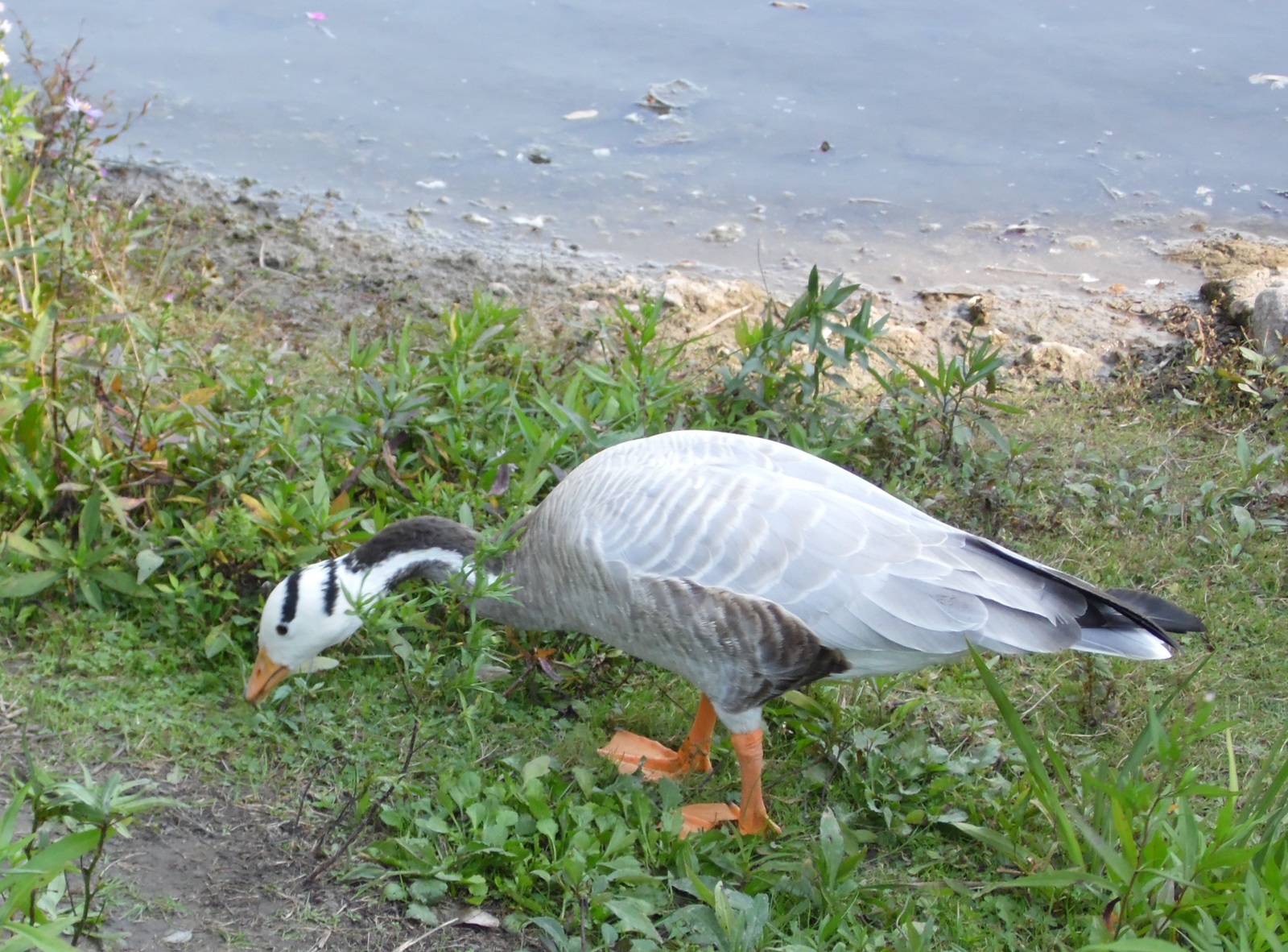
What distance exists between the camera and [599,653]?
3.96 m

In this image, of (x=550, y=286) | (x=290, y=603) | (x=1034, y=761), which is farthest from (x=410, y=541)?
(x=550, y=286)

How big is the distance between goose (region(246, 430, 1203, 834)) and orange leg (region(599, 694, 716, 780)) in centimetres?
4

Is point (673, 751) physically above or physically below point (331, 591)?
below

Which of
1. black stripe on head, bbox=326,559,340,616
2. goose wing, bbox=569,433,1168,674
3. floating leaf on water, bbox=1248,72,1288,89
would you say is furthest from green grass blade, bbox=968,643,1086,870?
floating leaf on water, bbox=1248,72,1288,89

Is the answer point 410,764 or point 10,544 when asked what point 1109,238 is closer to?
point 410,764

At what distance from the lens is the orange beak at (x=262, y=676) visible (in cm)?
351

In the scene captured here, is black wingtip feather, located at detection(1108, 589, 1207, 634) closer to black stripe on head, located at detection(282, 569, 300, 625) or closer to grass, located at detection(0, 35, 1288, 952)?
grass, located at detection(0, 35, 1288, 952)

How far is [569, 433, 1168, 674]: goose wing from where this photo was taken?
3238mm

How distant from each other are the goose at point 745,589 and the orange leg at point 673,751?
0.12ft

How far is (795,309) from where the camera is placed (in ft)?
14.8

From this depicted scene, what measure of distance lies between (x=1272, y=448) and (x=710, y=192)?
3.65 metres

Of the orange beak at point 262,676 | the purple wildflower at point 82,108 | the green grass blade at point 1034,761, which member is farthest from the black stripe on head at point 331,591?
the purple wildflower at point 82,108

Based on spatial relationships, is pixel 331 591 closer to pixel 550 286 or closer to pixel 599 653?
pixel 599 653

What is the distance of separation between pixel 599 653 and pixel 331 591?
3.10 feet
